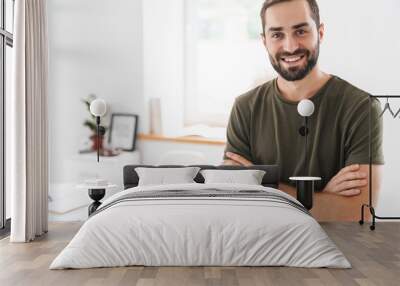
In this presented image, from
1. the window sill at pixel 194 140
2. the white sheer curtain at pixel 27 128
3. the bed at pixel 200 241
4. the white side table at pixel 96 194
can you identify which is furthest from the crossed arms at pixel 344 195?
the white sheer curtain at pixel 27 128

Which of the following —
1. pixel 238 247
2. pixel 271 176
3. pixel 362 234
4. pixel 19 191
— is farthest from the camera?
pixel 271 176

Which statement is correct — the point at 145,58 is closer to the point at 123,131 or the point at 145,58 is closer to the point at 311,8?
the point at 123,131

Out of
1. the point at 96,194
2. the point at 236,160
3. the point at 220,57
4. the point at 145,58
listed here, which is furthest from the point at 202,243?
the point at 145,58

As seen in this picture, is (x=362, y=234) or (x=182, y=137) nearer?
(x=362, y=234)

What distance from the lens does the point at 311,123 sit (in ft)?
24.4

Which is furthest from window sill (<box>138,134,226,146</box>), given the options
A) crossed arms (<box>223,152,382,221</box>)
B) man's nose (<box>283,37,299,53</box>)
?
man's nose (<box>283,37,299,53</box>)

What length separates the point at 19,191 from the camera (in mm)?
5961

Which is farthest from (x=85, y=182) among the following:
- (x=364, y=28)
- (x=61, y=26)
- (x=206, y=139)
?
(x=364, y=28)

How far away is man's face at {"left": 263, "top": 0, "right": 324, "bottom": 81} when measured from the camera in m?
7.38

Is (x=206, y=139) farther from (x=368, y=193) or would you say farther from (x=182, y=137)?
(x=368, y=193)

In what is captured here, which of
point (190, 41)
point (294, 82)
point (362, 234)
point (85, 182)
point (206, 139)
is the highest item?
point (190, 41)

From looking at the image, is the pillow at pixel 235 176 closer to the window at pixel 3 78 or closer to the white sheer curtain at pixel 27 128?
the white sheer curtain at pixel 27 128

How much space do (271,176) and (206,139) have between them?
94cm

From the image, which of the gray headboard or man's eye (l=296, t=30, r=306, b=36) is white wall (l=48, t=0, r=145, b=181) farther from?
man's eye (l=296, t=30, r=306, b=36)
